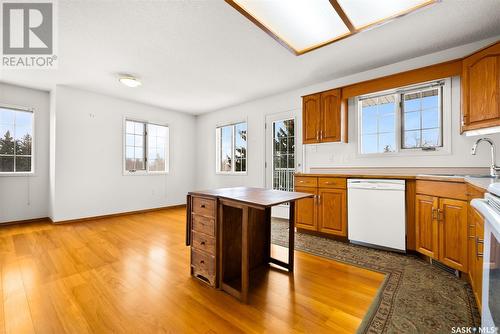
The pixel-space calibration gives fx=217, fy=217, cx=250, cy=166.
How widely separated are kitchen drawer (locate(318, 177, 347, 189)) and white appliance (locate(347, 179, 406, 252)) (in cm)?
8

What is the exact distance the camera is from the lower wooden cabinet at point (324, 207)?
3.16 metres

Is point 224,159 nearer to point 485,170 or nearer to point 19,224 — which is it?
point 19,224

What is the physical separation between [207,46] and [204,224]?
2.23m

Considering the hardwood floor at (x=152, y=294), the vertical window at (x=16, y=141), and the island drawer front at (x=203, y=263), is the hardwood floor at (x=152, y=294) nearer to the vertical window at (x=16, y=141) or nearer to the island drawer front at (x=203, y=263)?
the island drawer front at (x=203, y=263)

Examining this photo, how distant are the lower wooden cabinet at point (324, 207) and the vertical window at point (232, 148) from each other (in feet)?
6.93

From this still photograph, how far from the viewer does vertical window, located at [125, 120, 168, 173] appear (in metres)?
5.17

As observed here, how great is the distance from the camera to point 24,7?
2184 millimetres

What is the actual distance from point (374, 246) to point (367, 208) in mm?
512

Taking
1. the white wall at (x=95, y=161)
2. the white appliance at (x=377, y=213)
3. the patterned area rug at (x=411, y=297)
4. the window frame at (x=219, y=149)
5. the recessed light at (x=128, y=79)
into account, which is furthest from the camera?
the window frame at (x=219, y=149)

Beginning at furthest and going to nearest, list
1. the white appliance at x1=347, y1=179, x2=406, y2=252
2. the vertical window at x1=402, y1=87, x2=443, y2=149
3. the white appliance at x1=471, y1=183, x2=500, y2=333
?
the vertical window at x1=402, y1=87, x2=443, y2=149
the white appliance at x1=347, y1=179, x2=406, y2=252
the white appliance at x1=471, y1=183, x2=500, y2=333

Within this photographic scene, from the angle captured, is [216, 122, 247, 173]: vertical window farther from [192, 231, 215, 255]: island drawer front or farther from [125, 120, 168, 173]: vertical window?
[192, 231, 215, 255]: island drawer front

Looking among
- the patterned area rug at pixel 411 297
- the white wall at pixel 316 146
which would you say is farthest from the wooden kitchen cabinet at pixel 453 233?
the white wall at pixel 316 146

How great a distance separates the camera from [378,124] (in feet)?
11.2

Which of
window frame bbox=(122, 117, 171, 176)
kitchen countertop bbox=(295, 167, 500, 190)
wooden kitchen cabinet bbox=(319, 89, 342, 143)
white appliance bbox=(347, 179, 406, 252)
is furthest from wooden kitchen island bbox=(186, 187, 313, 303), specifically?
window frame bbox=(122, 117, 171, 176)
